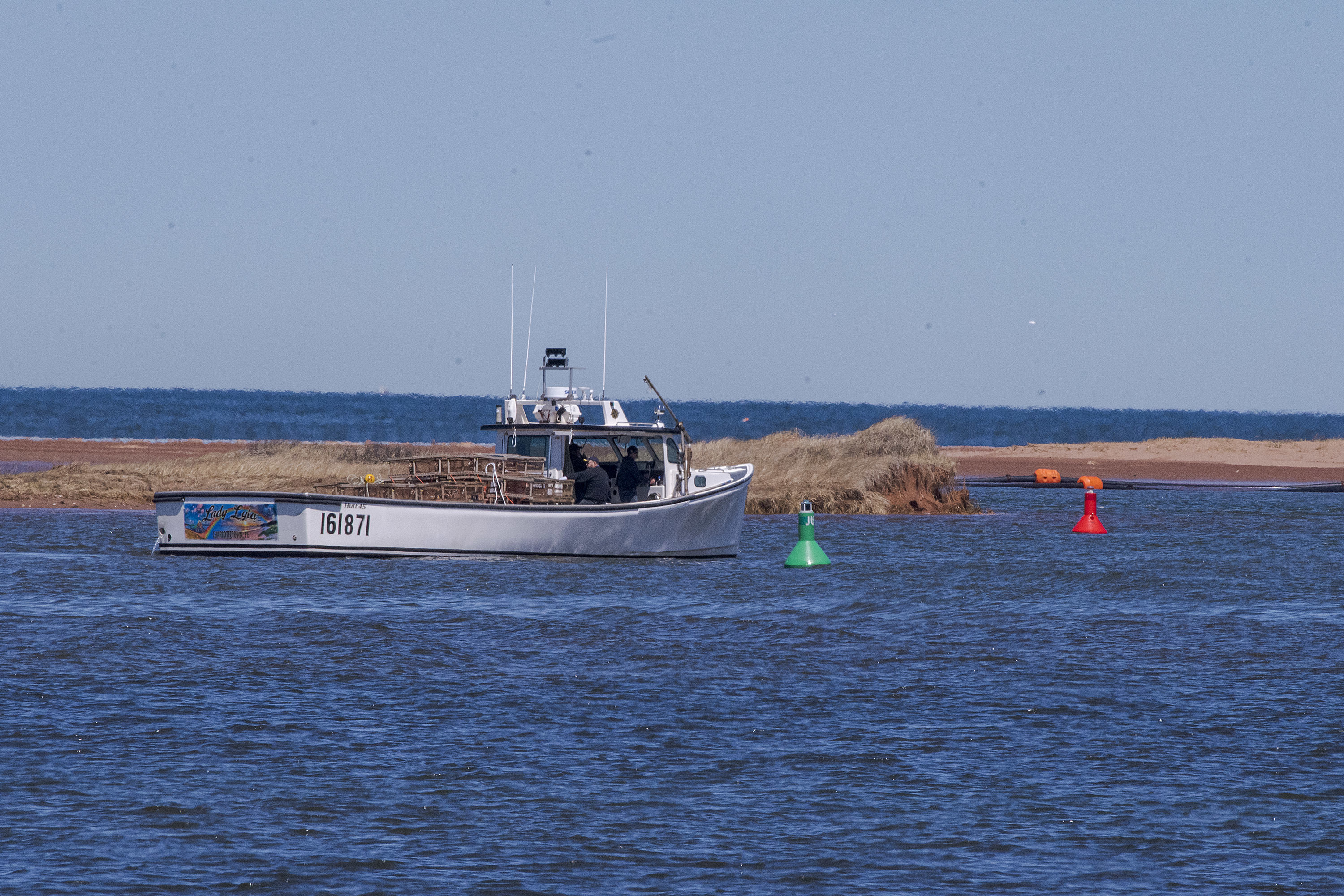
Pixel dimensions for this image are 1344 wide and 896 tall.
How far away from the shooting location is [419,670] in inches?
585

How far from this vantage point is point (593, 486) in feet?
79.2

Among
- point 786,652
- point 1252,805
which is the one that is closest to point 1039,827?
point 1252,805

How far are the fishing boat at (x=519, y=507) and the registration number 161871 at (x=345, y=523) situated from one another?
0.01 m

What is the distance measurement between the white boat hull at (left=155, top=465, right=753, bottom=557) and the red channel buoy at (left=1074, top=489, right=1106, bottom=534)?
12.4m

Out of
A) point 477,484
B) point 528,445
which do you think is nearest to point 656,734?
point 528,445

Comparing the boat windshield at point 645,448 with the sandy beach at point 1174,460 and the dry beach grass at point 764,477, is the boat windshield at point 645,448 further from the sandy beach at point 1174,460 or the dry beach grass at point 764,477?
the sandy beach at point 1174,460

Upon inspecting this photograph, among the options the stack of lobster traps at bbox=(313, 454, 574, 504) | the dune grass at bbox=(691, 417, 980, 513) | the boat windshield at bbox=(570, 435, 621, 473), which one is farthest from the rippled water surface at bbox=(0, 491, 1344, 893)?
the dune grass at bbox=(691, 417, 980, 513)

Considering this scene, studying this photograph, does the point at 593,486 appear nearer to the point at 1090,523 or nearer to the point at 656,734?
the point at 656,734

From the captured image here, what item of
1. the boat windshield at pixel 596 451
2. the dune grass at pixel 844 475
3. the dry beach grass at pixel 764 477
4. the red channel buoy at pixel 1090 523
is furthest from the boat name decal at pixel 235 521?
the red channel buoy at pixel 1090 523

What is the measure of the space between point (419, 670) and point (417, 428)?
93.5 meters

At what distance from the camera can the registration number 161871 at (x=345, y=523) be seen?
23391 mm

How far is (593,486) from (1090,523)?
1333 cm

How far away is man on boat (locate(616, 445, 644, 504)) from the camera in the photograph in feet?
80.2

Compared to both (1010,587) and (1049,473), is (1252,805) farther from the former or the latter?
(1049,473)
